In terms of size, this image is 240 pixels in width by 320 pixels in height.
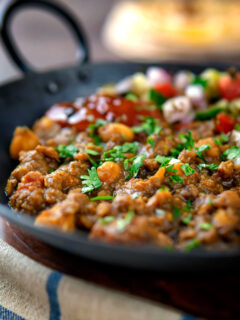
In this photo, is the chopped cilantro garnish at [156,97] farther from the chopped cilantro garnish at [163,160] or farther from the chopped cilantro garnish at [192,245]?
the chopped cilantro garnish at [192,245]

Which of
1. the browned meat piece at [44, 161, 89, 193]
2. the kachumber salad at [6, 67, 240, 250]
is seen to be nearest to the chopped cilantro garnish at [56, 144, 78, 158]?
the kachumber salad at [6, 67, 240, 250]

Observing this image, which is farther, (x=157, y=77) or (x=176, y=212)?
(x=157, y=77)

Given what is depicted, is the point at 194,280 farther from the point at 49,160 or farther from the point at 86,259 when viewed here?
the point at 49,160

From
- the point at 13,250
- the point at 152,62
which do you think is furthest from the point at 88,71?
the point at 13,250

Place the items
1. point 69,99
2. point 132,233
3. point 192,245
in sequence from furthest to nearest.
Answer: point 69,99 → point 192,245 → point 132,233

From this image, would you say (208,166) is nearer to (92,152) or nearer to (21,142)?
(92,152)

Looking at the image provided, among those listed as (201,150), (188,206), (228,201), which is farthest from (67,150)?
(228,201)

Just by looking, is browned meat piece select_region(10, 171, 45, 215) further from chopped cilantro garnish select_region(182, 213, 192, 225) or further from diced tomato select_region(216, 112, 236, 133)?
diced tomato select_region(216, 112, 236, 133)
